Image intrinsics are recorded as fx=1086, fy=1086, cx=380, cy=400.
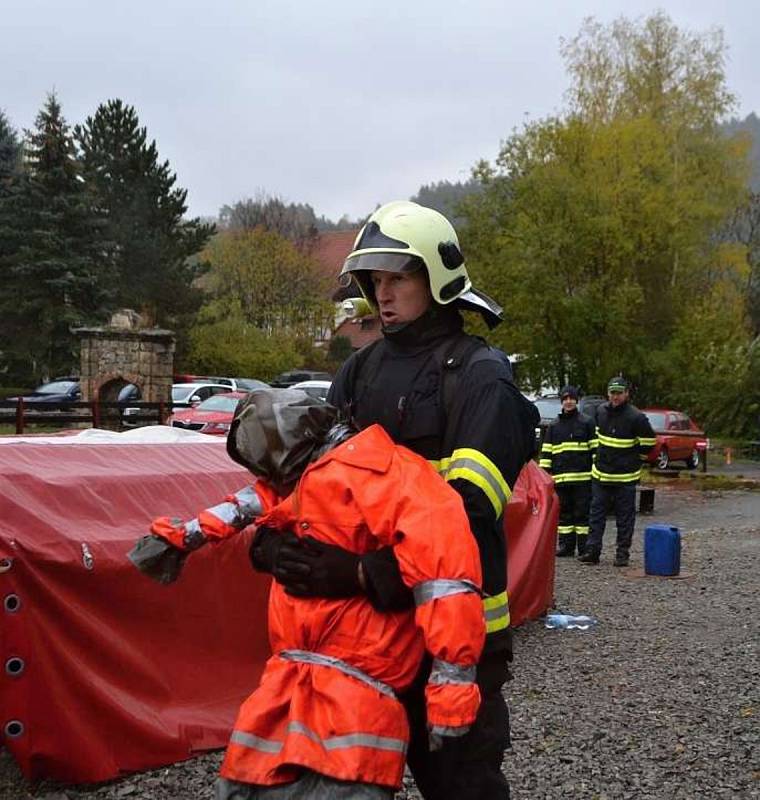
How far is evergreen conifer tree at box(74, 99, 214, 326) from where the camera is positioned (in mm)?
47969

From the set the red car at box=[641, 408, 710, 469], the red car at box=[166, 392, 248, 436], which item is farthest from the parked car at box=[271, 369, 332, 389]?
the red car at box=[641, 408, 710, 469]

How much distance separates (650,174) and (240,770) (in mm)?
32749

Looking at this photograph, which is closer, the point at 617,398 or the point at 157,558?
the point at 157,558

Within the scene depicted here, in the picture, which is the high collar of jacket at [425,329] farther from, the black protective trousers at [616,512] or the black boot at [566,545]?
the black boot at [566,545]

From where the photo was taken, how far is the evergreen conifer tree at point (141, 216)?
48.0 meters

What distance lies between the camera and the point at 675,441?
80.1 ft

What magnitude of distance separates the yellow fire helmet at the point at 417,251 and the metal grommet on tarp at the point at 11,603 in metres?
2.27

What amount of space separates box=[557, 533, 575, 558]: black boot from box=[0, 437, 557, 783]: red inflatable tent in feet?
24.0

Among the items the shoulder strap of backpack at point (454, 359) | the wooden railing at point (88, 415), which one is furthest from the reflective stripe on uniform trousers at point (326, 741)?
the wooden railing at point (88, 415)

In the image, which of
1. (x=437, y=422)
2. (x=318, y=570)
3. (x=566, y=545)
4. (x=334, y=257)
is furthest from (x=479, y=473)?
(x=334, y=257)

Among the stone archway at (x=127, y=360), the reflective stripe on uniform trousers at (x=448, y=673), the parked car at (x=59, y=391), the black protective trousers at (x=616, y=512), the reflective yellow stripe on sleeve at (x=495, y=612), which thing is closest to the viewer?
the reflective stripe on uniform trousers at (x=448, y=673)

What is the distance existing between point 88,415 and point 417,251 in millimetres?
20193

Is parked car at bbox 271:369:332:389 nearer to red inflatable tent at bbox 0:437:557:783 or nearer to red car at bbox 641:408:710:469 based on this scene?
red car at bbox 641:408:710:469

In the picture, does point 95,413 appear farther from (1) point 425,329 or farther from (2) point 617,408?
(1) point 425,329
